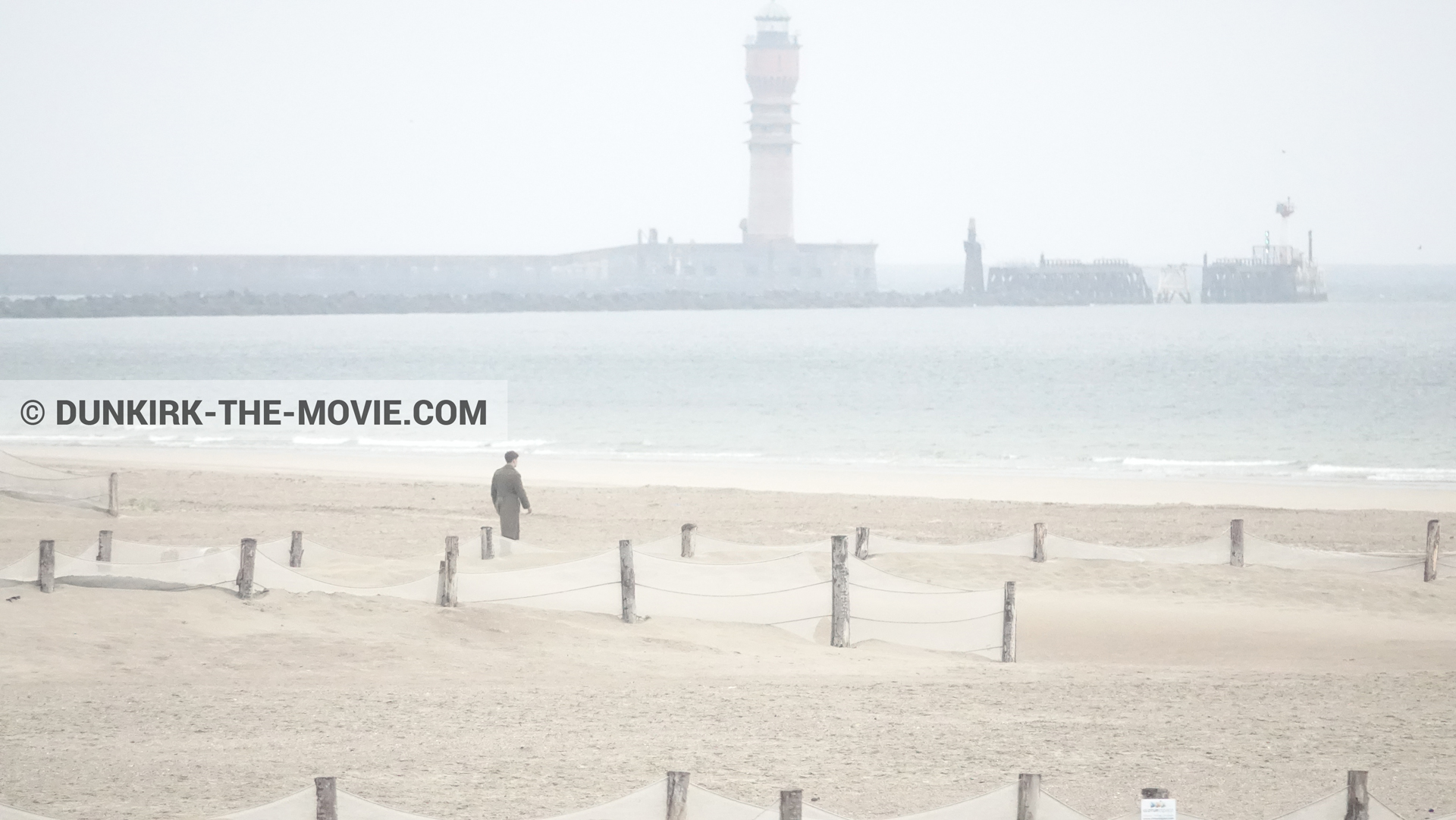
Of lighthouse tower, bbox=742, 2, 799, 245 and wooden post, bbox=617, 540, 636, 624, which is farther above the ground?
lighthouse tower, bbox=742, 2, 799, 245

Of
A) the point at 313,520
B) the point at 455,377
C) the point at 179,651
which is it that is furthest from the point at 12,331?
the point at 179,651

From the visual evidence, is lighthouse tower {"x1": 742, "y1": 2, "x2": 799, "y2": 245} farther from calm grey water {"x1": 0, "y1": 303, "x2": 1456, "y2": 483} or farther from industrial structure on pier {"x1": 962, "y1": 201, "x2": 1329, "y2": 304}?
industrial structure on pier {"x1": 962, "y1": 201, "x2": 1329, "y2": 304}

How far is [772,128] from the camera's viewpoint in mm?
126625

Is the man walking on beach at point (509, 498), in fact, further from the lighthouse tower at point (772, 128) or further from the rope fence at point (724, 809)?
the lighthouse tower at point (772, 128)

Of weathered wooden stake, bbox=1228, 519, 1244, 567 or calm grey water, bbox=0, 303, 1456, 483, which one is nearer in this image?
weathered wooden stake, bbox=1228, 519, 1244, 567

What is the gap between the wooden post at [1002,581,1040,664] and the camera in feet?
42.6

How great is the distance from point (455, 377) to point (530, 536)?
56.2 meters

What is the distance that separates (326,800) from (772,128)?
402 ft

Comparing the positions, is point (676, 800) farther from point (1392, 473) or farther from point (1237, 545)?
point (1392, 473)

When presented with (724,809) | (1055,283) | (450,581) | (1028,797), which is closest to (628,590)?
(450,581)

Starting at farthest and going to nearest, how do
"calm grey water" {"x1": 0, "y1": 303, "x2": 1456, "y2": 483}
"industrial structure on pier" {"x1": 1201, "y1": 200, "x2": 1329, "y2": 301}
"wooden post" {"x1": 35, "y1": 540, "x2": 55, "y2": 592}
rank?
1. "industrial structure on pier" {"x1": 1201, "y1": 200, "x2": 1329, "y2": 301}
2. "calm grey water" {"x1": 0, "y1": 303, "x2": 1456, "y2": 483}
3. "wooden post" {"x1": 35, "y1": 540, "x2": 55, "y2": 592}

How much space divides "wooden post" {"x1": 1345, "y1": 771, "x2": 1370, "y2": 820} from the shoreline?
19382 mm

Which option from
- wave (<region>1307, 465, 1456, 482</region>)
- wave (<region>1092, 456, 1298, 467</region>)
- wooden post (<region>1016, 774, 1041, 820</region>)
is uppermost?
wooden post (<region>1016, 774, 1041, 820</region>)

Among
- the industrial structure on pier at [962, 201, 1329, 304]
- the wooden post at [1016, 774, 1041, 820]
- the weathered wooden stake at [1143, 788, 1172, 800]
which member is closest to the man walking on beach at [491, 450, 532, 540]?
the wooden post at [1016, 774, 1041, 820]
